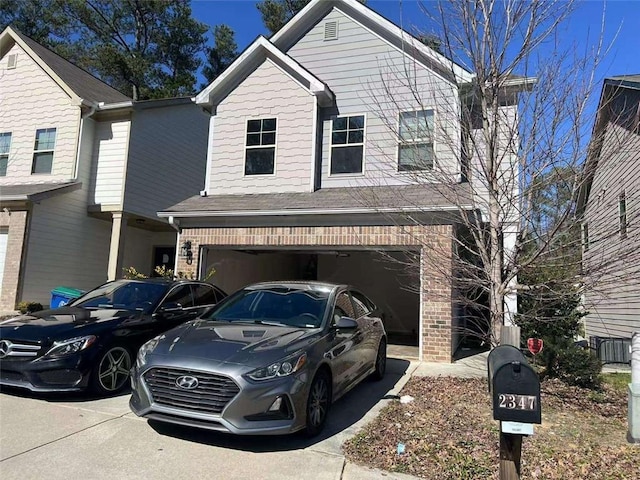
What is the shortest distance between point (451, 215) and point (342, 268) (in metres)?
7.61

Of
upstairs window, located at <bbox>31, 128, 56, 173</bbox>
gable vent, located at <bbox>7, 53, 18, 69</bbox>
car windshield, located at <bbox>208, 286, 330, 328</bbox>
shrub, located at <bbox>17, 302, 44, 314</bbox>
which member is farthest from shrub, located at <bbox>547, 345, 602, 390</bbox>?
gable vent, located at <bbox>7, 53, 18, 69</bbox>

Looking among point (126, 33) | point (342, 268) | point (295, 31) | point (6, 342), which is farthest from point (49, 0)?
point (6, 342)

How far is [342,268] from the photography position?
15008mm

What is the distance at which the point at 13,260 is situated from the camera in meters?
12.6

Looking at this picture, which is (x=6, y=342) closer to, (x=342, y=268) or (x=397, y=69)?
(x=397, y=69)

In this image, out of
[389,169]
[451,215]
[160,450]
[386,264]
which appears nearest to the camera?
[160,450]

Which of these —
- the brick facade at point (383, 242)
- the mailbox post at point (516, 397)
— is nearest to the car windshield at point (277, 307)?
the brick facade at point (383, 242)

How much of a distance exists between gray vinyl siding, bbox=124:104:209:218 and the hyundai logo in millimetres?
11158

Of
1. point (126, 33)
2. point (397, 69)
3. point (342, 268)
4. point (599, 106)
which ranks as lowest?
point (342, 268)

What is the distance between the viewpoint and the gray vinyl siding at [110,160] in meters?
14.2

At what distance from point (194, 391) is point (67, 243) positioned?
11912mm

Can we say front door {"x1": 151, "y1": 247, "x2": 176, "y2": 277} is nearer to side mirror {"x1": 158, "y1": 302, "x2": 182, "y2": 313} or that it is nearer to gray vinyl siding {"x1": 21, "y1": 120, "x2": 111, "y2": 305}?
gray vinyl siding {"x1": 21, "y1": 120, "x2": 111, "y2": 305}

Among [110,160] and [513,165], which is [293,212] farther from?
[110,160]

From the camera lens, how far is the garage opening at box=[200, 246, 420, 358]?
39.5 feet
